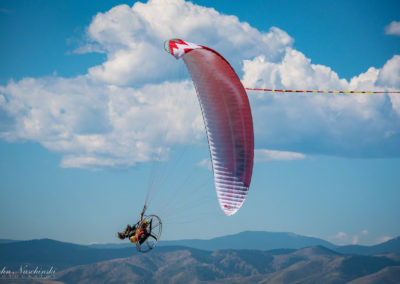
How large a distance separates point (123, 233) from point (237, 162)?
9.34 meters

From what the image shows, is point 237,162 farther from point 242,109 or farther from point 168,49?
point 168,49

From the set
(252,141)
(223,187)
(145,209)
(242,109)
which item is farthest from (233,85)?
(145,209)

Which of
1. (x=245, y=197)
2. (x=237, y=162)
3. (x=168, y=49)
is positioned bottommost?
(x=245, y=197)

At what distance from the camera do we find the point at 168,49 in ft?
111

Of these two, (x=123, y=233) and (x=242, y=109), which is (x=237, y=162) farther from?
(x=123, y=233)

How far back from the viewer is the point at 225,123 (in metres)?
37.7

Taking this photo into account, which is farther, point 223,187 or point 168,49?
point 223,187

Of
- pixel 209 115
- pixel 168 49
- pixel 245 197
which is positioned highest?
pixel 168 49

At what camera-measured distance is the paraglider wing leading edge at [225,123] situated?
36.7 metres

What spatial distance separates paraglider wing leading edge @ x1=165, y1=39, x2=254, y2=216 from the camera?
36688 millimetres

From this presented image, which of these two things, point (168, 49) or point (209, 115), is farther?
point (209, 115)

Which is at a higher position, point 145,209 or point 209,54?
point 209,54

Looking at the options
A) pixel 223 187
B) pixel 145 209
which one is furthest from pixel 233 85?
pixel 145 209

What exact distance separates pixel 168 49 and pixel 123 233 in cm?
1311
